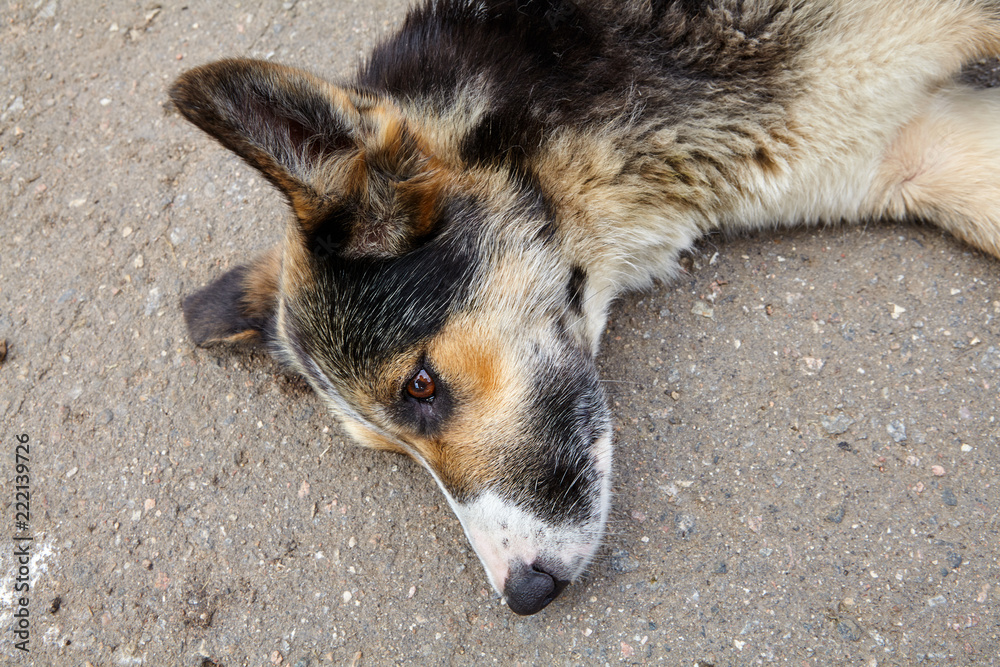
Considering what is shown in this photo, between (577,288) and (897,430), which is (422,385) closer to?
(577,288)

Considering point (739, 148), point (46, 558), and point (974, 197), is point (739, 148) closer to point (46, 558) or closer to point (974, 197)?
point (974, 197)

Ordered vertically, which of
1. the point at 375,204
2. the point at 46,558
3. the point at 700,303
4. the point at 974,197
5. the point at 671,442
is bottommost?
the point at 46,558

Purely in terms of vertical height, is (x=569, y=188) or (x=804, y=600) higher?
(x=569, y=188)

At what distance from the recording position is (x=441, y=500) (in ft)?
9.45

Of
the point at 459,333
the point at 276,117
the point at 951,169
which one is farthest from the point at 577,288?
the point at 951,169

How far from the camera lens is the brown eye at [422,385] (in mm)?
2416

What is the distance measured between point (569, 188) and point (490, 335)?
706 mm

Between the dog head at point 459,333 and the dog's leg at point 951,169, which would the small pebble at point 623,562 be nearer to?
the dog head at point 459,333

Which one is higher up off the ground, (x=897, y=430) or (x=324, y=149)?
(x=324, y=149)

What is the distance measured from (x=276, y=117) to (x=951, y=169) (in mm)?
2656

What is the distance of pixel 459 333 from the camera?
2.40m

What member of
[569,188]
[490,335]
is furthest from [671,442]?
[569,188]
